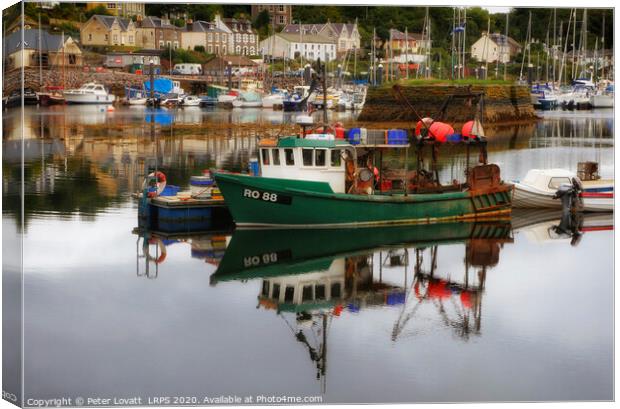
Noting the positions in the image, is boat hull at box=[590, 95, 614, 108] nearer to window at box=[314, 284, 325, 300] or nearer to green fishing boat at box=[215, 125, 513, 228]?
green fishing boat at box=[215, 125, 513, 228]

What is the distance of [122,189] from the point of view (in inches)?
1160

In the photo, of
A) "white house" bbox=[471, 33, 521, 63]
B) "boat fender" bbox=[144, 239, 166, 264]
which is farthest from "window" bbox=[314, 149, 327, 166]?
"white house" bbox=[471, 33, 521, 63]

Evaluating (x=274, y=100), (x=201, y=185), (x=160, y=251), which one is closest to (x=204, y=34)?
(x=201, y=185)

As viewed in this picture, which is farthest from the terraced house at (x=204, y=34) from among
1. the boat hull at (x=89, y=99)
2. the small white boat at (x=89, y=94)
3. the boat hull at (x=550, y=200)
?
the small white boat at (x=89, y=94)

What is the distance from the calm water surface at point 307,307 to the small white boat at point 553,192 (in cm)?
54

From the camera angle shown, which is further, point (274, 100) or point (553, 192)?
point (274, 100)

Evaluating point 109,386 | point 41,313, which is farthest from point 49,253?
point 109,386

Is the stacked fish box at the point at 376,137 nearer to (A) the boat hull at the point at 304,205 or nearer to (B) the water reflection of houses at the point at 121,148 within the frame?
(A) the boat hull at the point at 304,205

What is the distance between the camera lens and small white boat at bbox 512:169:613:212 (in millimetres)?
26734

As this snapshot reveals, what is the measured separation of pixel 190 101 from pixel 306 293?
6096 centimetres

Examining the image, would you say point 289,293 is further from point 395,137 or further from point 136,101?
point 136,101

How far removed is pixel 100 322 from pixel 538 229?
1207cm

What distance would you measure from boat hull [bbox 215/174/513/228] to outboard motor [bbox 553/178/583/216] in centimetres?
409

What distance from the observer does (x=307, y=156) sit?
75.7 ft
